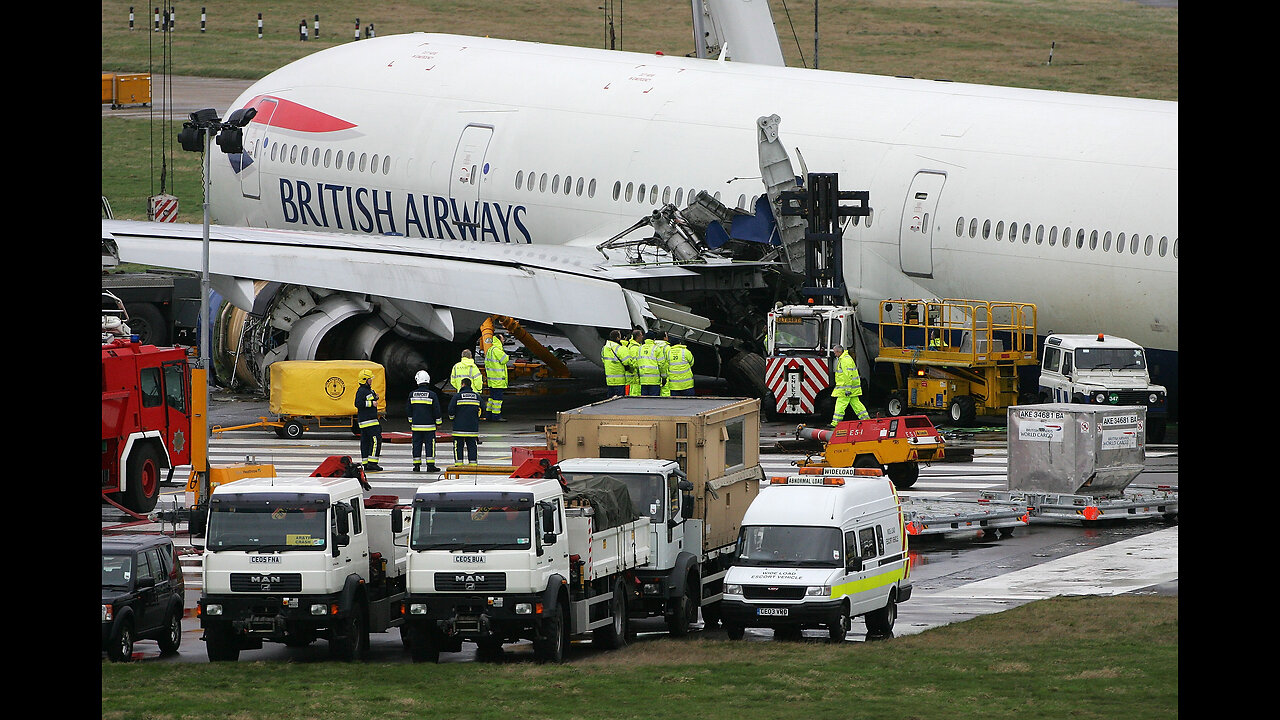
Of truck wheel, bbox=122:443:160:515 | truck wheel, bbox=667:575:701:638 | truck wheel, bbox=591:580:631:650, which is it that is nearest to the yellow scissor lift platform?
truck wheel, bbox=122:443:160:515

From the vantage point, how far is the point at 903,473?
104ft

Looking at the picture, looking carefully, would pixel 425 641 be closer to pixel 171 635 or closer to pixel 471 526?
pixel 471 526

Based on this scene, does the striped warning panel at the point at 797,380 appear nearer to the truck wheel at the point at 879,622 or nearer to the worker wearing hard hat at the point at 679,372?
the worker wearing hard hat at the point at 679,372

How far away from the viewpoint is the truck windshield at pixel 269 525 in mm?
20719

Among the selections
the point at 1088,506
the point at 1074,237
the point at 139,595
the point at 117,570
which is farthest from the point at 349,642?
the point at 1074,237

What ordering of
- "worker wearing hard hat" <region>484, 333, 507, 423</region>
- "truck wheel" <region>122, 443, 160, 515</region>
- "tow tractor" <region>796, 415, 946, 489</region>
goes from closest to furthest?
"truck wheel" <region>122, 443, 160, 515</region>
"tow tractor" <region>796, 415, 946, 489</region>
"worker wearing hard hat" <region>484, 333, 507, 423</region>

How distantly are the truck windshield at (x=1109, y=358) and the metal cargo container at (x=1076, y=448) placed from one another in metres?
4.57

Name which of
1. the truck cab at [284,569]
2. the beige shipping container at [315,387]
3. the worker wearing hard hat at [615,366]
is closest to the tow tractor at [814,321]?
the worker wearing hard hat at [615,366]

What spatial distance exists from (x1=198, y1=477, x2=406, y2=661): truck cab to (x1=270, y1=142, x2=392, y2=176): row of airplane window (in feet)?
77.4

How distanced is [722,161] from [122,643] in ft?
69.7

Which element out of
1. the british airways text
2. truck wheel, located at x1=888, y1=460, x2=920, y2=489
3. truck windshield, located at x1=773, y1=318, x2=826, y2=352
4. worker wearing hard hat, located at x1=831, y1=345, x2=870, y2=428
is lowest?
truck wheel, located at x1=888, y1=460, x2=920, y2=489

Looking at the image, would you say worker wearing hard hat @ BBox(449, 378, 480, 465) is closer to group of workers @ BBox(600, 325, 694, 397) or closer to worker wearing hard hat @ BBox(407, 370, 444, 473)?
worker wearing hard hat @ BBox(407, 370, 444, 473)

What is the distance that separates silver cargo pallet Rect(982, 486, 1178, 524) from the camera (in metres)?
28.8
